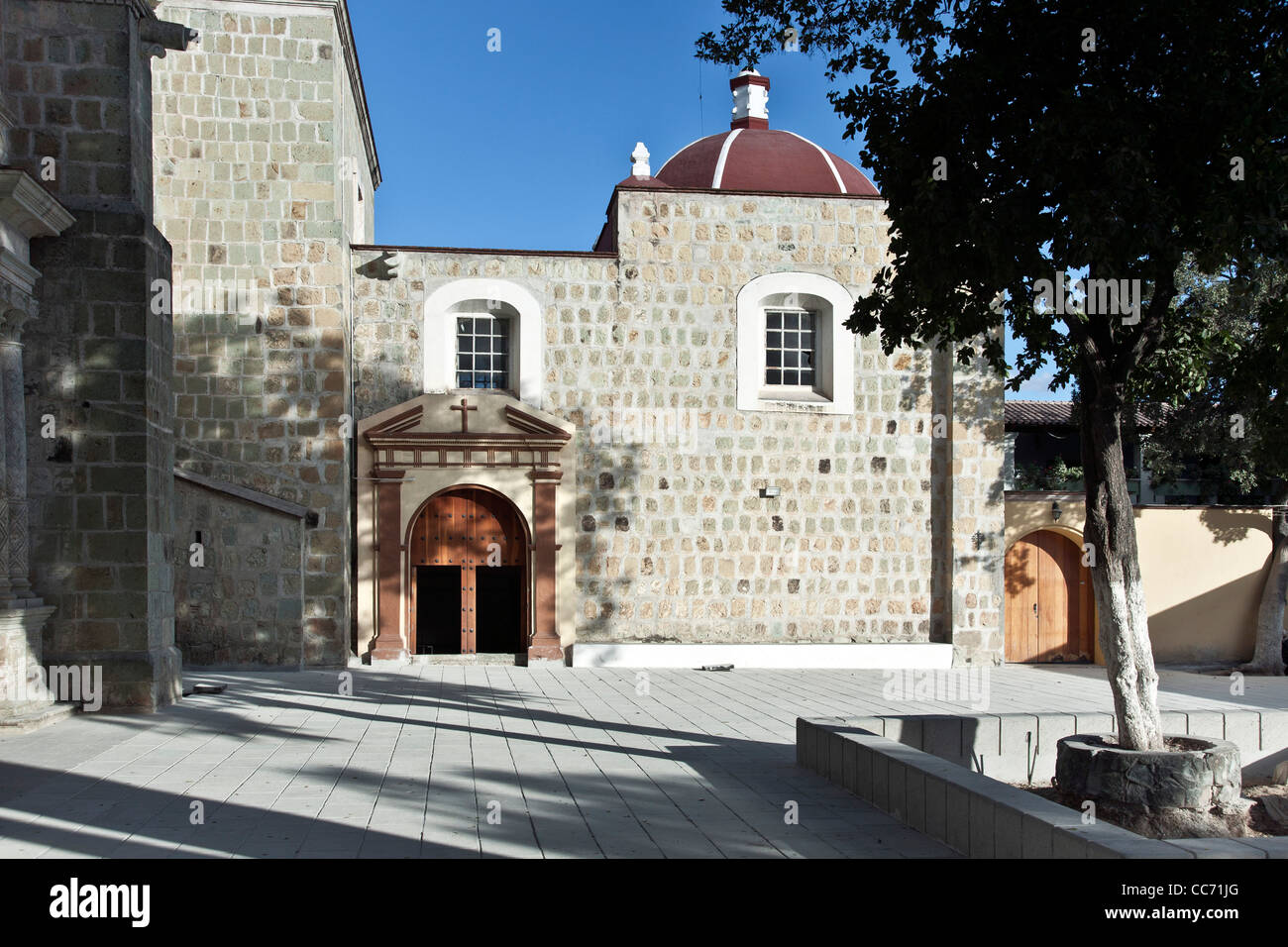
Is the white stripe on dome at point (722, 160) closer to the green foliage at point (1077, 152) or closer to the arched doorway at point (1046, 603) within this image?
the arched doorway at point (1046, 603)

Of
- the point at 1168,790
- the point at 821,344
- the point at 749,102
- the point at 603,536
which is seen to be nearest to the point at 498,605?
the point at 603,536

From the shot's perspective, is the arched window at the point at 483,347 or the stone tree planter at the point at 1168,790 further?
the arched window at the point at 483,347

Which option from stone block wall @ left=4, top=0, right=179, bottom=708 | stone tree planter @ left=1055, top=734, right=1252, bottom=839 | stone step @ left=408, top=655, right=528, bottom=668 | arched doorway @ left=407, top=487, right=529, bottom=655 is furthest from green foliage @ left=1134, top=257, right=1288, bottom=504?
stone step @ left=408, top=655, right=528, bottom=668

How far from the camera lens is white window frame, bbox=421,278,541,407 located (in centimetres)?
1441

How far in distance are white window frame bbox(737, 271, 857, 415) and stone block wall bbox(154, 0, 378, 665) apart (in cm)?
516

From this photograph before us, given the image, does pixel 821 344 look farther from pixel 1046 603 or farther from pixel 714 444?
pixel 1046 603

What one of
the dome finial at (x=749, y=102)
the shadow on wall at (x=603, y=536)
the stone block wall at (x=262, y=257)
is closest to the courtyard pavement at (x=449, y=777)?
the shadow on wall at (x=603, y=536)

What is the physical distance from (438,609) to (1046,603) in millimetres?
8552

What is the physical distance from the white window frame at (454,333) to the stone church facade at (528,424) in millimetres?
35

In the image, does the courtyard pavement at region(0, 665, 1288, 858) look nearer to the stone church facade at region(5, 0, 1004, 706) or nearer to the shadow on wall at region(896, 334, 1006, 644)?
the stone church facade at region(5, 0, 1004, 706)

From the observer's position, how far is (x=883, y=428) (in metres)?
15.3

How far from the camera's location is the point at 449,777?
7.05 m

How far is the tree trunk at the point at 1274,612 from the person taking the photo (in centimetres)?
1596
